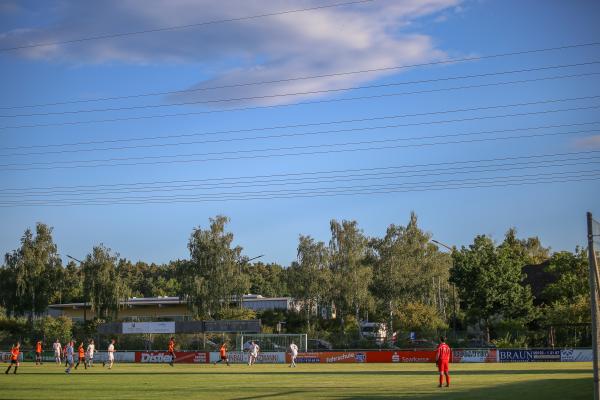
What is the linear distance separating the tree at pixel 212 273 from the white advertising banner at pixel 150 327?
63.6ft

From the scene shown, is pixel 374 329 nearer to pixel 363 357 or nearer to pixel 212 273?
pixel 212 273

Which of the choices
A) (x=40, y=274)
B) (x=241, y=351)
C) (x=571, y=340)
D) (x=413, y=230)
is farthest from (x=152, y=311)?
(x=571, y=340)

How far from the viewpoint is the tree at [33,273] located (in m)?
99.6

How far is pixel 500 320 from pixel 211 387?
58.1 m

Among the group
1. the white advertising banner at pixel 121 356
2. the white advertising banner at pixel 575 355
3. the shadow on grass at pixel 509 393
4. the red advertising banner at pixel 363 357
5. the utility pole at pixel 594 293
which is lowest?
the white advertising banner at pixel 121 356

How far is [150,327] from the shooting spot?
73625 millimetres

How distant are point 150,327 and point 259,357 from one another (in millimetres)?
15060

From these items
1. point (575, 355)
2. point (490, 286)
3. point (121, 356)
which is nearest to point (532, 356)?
point (575, 355)

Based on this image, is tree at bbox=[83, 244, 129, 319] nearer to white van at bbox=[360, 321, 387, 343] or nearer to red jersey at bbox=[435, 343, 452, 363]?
white van at bbox=[360, 321, 387, 343]

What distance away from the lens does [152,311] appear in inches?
4491

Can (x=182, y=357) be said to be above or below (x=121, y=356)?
above

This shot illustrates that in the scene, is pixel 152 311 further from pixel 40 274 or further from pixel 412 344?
pixel 412 344

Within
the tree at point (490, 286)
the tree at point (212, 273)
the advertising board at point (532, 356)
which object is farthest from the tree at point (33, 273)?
the advertising board at point (532, 356)

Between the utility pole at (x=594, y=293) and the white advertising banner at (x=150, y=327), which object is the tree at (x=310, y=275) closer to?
the white advertising banner at (x=150, y=327)
